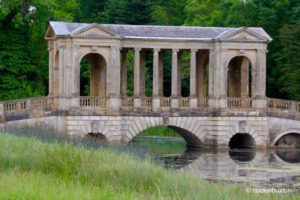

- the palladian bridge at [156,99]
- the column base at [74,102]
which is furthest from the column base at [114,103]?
the column base at [74,102]

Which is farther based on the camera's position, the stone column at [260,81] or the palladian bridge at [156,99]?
the stone column at [260,81]

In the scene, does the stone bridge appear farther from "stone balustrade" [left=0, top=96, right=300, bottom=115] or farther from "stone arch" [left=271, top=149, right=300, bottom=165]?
"stone arch" [left=271, top=149, right=300, bottom=165]

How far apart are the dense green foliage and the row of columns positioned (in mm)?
8496

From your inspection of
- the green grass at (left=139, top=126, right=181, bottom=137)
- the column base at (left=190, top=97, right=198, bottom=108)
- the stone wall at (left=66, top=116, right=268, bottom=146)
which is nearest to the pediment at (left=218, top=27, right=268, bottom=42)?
the column base at (left=190, top=97, right=198, bottom=108)

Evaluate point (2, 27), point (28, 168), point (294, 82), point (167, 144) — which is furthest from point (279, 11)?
point (28, 168)

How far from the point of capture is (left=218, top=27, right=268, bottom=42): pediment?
169 feet

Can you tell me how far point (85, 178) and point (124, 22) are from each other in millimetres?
50722

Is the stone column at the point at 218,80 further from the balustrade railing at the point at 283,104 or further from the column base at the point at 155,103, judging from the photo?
the column base at the point at 155,103

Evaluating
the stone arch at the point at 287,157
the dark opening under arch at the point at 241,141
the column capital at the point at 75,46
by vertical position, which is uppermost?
the column capital at the point at 75,46

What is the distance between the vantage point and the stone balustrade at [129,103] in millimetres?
48309

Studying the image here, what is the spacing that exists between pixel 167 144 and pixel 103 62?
308 inches

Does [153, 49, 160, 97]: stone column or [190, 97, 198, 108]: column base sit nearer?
[153, 49, 160, 97]: stone column

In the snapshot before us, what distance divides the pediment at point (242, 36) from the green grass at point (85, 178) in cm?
2303

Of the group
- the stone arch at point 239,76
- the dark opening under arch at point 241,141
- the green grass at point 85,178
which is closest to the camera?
the green grass at point 85,178
